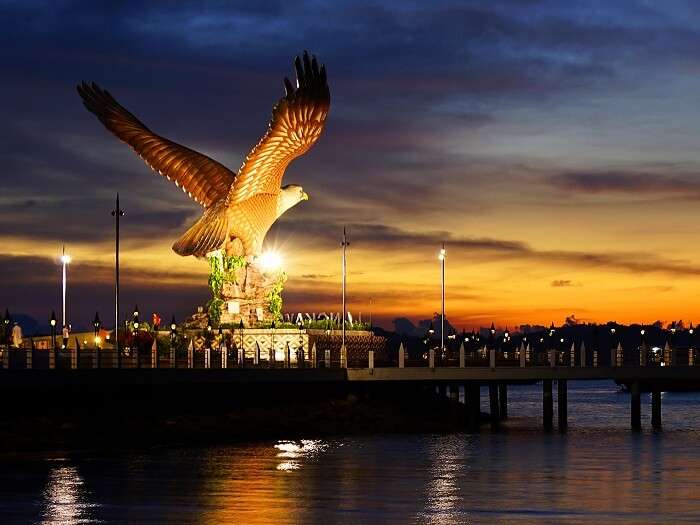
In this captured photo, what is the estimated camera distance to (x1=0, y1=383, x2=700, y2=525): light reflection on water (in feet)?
154

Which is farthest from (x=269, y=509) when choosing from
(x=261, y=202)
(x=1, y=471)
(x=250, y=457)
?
(x=261, y=202)

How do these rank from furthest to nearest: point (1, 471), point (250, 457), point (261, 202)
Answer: point (261, 202) → point (250, 457) → point (1, 471)

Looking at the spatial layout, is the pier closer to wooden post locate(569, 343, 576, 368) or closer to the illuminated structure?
wooden post locate(569, 343, 576, 368)

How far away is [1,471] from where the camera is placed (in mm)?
57844

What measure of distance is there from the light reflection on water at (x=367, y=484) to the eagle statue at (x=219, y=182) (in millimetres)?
22981

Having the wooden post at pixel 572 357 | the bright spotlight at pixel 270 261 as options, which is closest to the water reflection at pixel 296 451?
the wooden post at pixel 572 357

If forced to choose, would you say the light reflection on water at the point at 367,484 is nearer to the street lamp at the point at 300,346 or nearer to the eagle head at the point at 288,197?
the street lamp at the point at 300,346

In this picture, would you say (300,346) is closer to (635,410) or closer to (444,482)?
(635,410)

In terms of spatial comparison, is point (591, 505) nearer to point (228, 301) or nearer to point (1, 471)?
point (1, 471)

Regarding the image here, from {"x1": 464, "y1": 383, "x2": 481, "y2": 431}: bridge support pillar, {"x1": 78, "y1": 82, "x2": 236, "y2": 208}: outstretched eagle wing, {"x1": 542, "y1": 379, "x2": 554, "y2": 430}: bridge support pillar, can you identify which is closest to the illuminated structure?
{"x1": 78, "y1": 82, "x2": 236, "y2": 208}: outstretched eagle wing

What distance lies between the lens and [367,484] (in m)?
55.6

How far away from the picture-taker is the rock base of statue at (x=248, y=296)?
102875mm

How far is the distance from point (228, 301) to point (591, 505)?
183 ft

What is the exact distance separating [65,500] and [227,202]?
50.6 metres
